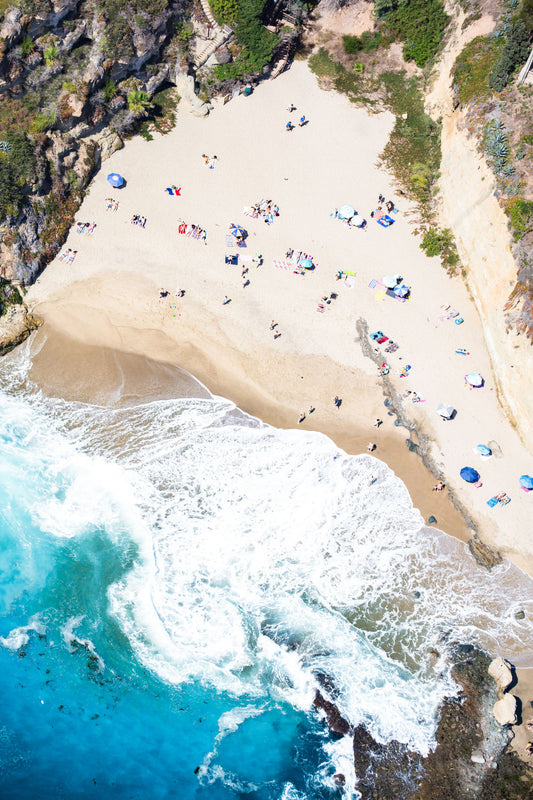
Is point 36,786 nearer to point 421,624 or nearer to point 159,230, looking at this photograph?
point 421,624

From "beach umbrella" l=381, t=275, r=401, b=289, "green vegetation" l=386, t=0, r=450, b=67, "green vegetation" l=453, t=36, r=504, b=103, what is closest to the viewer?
"beach umbrella" l=381, t=275, r=401, b=289

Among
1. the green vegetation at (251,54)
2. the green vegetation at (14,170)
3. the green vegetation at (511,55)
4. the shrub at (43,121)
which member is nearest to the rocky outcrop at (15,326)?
the green vegetation at (14,170)

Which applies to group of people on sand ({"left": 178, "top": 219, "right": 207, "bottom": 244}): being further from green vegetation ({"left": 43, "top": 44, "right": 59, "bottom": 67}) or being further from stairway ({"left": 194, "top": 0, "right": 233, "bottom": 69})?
green vegetation ({"left": 43, "top": 44, "right": 59, "bottom": 67})

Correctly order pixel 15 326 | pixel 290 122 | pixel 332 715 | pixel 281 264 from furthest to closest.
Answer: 1. pixel 290 122
2. pixel 281 264
3. pixel 15 326
4. pixel 332 715

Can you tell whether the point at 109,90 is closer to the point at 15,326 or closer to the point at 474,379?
the point at 15,326

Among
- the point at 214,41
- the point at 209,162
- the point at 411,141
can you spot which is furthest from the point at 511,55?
the point at 209,162

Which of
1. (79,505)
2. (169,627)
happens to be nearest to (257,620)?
(169,627)

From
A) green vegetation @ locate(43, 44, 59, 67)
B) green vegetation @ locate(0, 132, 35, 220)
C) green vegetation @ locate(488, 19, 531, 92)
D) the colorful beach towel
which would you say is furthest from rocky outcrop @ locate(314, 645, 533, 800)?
green vegetation @ locate(43, 44, 59, 67)
